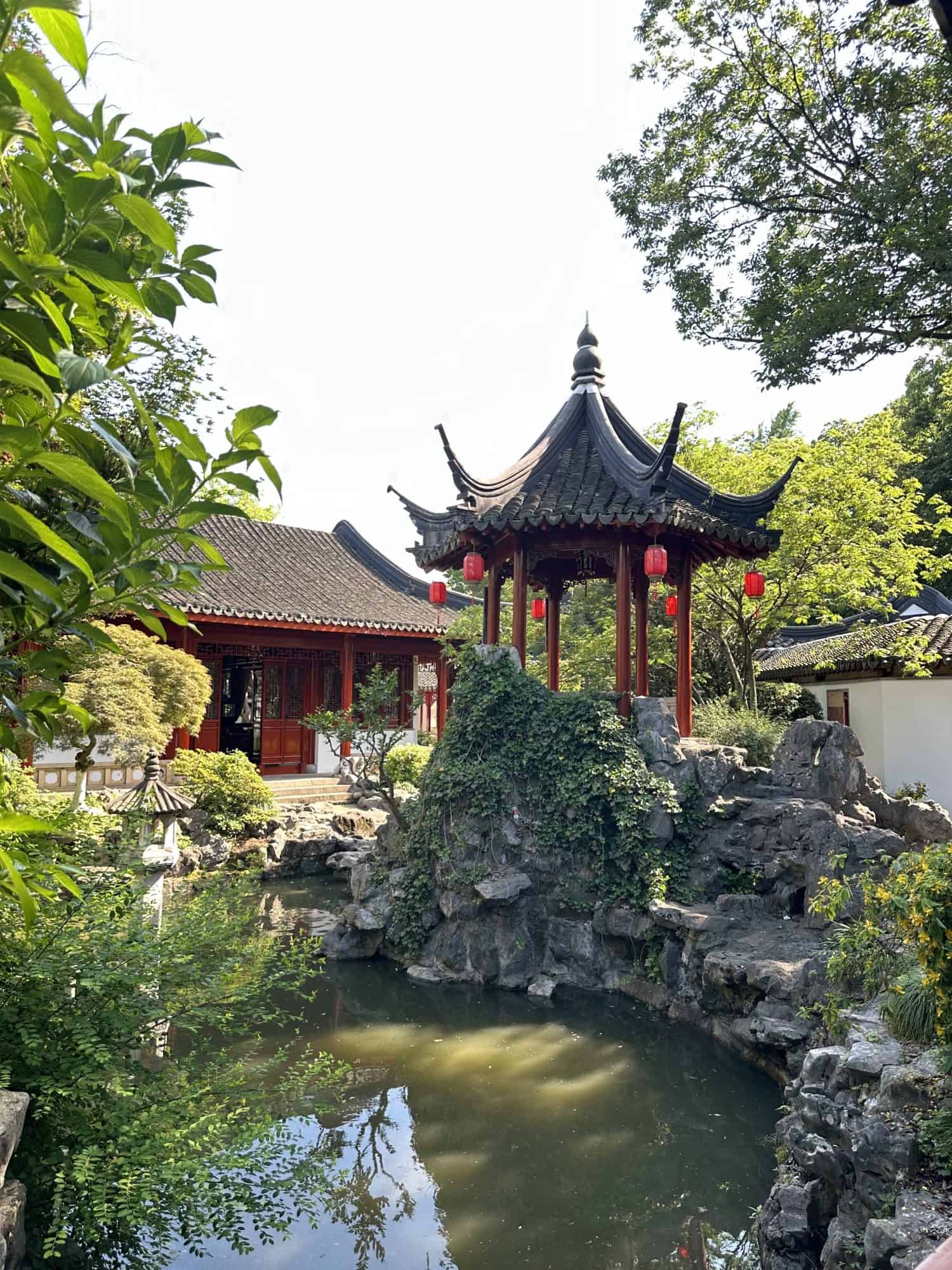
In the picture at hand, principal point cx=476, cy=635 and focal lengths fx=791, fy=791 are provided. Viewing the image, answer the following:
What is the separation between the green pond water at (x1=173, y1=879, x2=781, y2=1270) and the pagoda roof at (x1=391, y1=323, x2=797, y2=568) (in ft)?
14.2

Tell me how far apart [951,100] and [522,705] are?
5953 mm

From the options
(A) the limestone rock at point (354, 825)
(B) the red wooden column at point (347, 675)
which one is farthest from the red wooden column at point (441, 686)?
(A) the limestone rock at point (354, 825)

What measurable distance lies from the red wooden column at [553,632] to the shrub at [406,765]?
3912mm

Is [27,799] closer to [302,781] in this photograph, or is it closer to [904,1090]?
[904,1090]

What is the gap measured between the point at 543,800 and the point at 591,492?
3.12m

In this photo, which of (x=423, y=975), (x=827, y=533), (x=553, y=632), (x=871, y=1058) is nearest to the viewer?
(x=871, y=1058)

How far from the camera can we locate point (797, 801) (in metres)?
7.02

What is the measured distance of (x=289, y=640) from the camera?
47.9 ft

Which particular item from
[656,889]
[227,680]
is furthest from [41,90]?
[227,680]

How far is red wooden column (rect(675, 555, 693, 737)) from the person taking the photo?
8.73 meters

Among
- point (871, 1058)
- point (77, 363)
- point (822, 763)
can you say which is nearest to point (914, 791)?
point (822, 763)

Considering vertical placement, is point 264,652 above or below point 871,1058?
above

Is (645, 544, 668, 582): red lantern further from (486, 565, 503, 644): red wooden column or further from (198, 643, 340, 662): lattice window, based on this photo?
(198, 643, 340, 662): lattice window

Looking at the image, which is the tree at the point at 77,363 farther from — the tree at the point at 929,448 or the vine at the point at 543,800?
the tree at the point at 929,448
